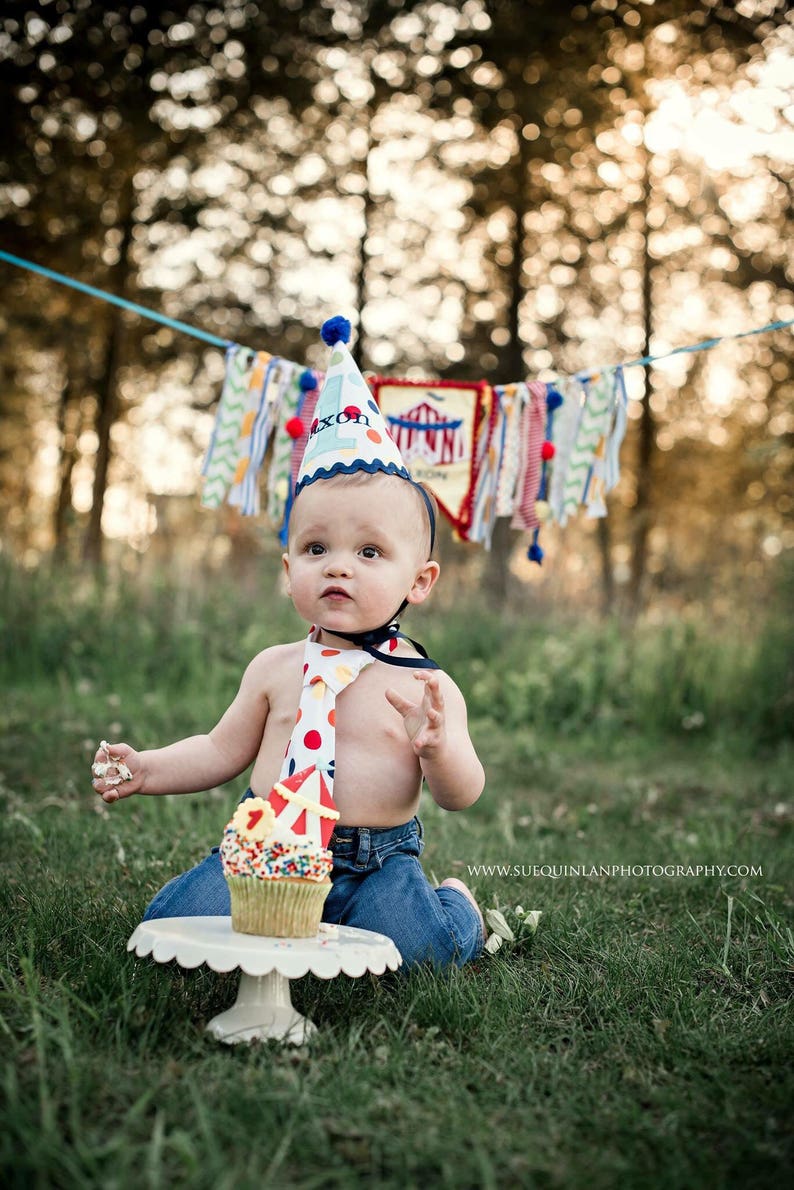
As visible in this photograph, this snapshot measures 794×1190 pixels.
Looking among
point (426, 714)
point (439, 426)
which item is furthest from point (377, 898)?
point (439, 426)

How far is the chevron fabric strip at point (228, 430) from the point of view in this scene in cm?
415

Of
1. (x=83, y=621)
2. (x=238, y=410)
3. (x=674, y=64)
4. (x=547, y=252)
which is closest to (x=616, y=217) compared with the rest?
(x=547, y=252)

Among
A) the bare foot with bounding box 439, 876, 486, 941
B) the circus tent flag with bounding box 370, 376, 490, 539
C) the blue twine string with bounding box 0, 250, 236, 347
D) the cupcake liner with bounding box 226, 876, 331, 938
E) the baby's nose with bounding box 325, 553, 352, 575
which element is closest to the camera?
the cupcake liner with bounding box 226, 876, 331, 938

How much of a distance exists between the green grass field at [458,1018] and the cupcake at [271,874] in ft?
0.73

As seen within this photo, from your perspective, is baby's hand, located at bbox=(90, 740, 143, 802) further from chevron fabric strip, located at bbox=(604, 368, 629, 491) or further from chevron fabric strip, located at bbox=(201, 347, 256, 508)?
chevron fabric strip, located at bbox=(604, 368, 629, 491)

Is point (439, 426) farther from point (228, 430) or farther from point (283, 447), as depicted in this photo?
point (228, 430)

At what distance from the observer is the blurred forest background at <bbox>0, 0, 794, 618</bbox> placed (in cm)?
1062

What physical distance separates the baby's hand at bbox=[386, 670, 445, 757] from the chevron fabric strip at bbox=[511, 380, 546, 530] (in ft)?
6.62

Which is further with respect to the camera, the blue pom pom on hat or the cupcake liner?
the blue pom pom on hat

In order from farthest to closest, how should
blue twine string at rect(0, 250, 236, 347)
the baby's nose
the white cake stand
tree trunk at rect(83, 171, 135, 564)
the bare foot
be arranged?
tree trunk at rect(83, 171, 135, 564) < blue twine string at rect(0, 250, 236, 347) < the bare foot < the baby's nose < the white cake stand

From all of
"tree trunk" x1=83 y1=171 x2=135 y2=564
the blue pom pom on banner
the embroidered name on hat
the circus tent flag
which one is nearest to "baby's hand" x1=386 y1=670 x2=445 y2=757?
the embroidered name on hat

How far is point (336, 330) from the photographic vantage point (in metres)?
2.80

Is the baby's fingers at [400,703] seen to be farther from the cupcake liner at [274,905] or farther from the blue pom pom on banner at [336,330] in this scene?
the blue pom pom on banner at [336,330]

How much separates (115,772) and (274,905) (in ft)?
2.09
